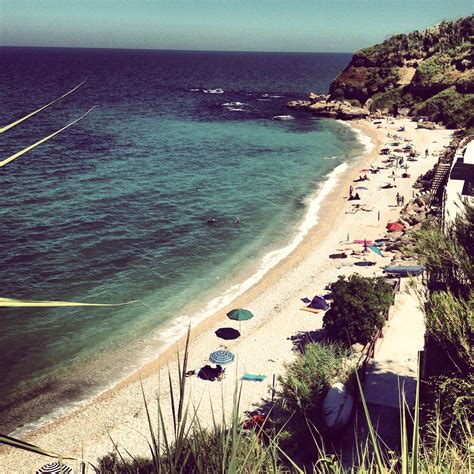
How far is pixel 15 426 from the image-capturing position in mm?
19375

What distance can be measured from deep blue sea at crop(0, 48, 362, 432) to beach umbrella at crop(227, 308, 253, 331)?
2462 mm

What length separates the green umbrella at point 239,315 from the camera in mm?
25697

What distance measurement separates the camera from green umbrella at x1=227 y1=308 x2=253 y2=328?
84.3ft

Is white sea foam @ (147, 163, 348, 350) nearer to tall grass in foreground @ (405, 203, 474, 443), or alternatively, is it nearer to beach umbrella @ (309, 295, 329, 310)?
beach umbrella @ (309, 295, 329, 310)

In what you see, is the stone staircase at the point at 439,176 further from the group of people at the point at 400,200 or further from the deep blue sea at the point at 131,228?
the deep blue sea at the point at 131,228

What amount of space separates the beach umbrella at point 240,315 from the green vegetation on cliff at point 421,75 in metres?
63.0

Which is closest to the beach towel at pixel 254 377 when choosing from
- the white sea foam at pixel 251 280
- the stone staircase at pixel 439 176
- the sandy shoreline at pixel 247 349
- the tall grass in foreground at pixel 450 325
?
the sandy shoreline at pixel 247 349

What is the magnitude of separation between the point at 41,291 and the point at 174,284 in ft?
26.2

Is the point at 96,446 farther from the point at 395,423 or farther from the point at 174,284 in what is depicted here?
the point at 174,284

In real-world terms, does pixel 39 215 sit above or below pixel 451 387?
below

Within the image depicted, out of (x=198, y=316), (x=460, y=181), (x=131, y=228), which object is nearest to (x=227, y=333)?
(x=198, y=316)

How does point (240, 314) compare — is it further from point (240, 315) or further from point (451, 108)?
point (451, 108)

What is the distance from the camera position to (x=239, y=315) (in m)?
25.8

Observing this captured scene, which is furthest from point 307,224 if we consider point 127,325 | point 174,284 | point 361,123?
point 361,123
